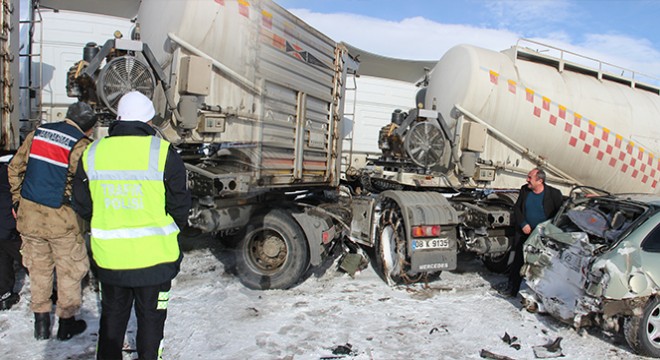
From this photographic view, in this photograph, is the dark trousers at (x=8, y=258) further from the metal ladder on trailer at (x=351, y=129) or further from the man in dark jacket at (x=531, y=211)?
the man in dark jacket at (x=531, y=211)

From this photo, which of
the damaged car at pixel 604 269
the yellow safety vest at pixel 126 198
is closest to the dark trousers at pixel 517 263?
the damaged car at pixel 604 269

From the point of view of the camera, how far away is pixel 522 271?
5.13 meters

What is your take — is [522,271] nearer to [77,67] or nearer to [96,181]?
[96,181]

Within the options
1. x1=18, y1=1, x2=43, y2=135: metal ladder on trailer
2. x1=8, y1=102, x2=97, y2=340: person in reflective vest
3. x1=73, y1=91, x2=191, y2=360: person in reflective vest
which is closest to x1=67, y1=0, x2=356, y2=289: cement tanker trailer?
x1=18, y1=1, x2=43, y2=135: metal ladder on trailer

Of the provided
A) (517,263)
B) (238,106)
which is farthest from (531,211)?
(238,106)

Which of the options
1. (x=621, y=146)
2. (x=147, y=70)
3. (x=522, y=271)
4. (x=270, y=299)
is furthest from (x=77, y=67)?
(x=621, y=146)

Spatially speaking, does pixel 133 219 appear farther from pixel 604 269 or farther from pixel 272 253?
pixel 604 269

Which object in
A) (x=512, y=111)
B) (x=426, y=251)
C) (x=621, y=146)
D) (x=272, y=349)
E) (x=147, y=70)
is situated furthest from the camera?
(x=621, y=146)

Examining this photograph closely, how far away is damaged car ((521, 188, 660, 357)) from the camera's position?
4.16m

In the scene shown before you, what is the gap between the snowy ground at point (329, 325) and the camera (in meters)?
3.87

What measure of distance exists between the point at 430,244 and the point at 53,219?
3.77 meters

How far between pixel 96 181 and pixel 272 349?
2.00 meters

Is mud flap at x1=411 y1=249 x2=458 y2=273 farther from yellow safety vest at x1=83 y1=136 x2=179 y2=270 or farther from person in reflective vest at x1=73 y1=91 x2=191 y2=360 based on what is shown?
yellow safety vest at x1=83 y1=136 x2=179 y2=270

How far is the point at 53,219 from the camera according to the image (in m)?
3.79
